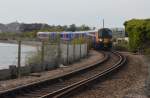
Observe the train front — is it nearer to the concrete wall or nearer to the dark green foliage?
the dark green foliage

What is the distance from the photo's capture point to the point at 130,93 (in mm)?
16047

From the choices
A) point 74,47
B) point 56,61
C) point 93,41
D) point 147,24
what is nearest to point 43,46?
point 56,61

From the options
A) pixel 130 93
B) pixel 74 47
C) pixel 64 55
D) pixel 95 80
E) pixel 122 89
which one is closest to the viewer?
pixel 130 93

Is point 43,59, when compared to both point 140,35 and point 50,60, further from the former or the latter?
point 140,35

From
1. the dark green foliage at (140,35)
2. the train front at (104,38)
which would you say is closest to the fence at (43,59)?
the dark green foliage at (140,35)

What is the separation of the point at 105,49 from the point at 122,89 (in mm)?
44871

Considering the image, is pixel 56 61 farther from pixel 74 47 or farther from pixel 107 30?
pixel 107 30

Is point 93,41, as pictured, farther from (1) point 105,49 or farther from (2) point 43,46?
(2) point 43,46

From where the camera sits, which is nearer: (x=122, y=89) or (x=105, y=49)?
(x=122, y=89)

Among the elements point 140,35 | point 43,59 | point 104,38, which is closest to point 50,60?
point 43,59

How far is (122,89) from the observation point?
17.6 m

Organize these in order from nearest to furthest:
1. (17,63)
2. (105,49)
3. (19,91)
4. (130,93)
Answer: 1. (19,91)
2. (130,93)
3. (17,63)
4. (105,49)

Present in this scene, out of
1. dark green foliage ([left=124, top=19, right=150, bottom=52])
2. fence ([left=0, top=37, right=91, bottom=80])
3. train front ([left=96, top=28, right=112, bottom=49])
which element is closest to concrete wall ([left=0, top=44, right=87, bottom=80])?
fence ([left=0, top=37, right=91, bottom=80])

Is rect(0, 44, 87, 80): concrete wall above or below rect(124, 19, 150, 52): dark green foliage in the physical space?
below
